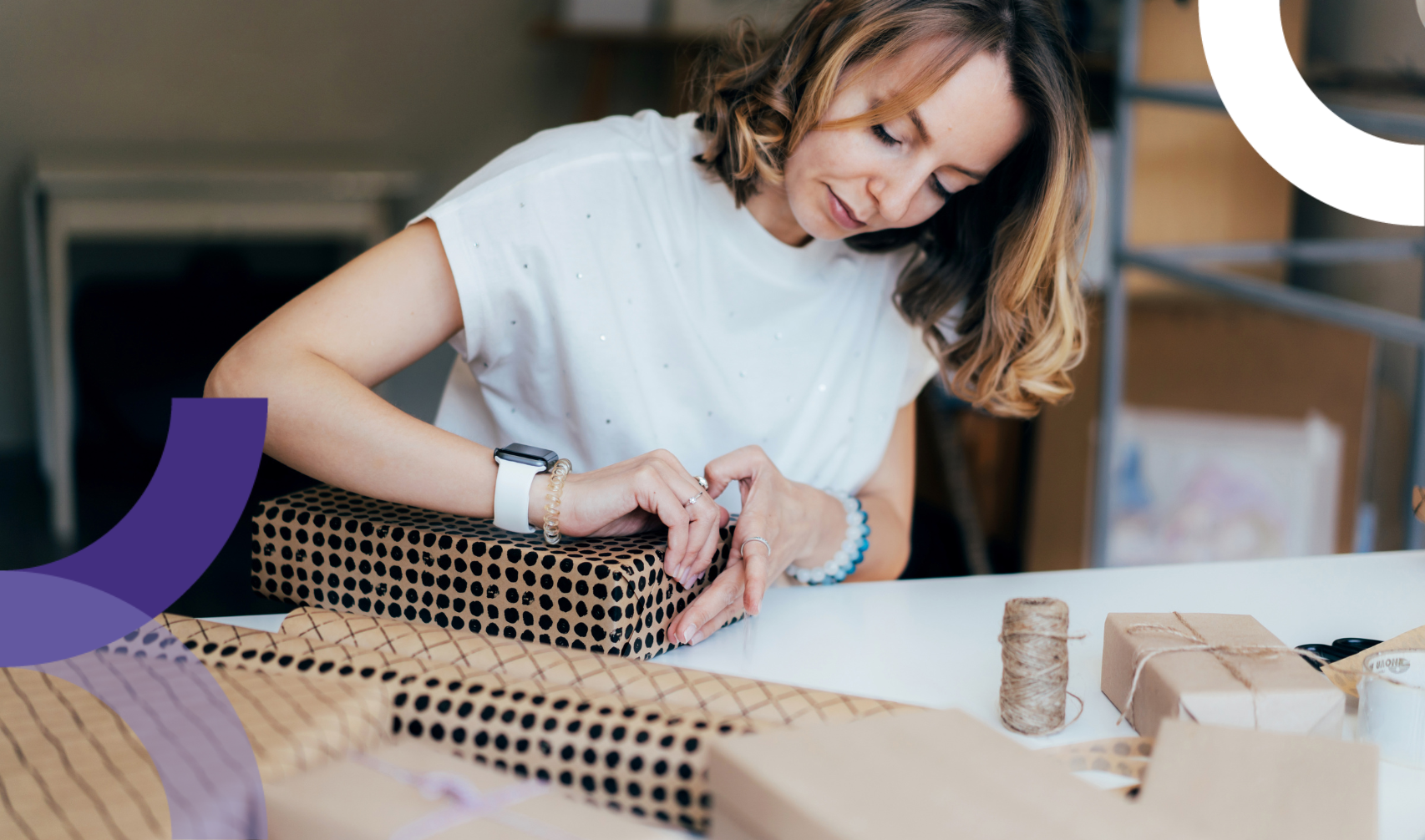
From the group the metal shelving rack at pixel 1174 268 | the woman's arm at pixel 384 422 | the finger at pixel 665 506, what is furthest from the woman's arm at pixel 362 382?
the metal shelving rack at pixel 1174 268

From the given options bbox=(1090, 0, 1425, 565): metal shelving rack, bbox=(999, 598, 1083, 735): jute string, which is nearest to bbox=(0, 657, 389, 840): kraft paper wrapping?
bbox=(999, 598, 1083, 735): jute string

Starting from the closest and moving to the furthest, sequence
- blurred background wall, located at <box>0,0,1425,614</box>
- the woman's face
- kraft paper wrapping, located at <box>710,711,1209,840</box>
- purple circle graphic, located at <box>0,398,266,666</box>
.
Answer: kraft paper wrapping, located at <box>710,711,1209,840</box> < purple circle graphic, located at <box>0,398,266,666</box> < the woman's face < blurred background wall, located at <box>0,0,1425,614</box>

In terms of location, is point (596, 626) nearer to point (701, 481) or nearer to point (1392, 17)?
point (701, 481)

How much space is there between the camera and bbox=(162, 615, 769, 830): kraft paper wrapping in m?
0.55

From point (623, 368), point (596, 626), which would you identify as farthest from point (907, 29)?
point (596, 626)

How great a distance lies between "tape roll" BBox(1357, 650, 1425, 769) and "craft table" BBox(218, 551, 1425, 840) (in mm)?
10

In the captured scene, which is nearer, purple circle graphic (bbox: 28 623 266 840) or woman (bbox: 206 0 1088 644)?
purple circle graphic (bbox: 28 623 266 840)

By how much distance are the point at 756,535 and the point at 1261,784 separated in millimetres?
395

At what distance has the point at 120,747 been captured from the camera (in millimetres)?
524

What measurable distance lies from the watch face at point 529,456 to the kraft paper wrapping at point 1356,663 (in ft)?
1.79

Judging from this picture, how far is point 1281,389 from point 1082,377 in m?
0.40

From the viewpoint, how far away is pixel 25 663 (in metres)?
0.62

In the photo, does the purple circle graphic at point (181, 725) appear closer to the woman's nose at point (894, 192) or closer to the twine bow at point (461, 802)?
the twine bow at point (461, 802)

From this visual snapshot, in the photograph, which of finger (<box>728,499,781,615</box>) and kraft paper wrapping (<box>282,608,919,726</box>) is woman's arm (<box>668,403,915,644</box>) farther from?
kraft paper wrapping (<box>282,608,919,726</box>)
